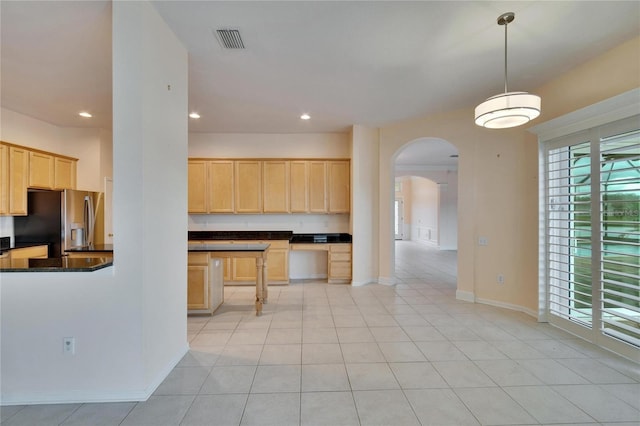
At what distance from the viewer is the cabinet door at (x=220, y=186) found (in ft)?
18.7

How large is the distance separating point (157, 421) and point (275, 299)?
8.89 feet

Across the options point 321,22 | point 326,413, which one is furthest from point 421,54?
point 326,413

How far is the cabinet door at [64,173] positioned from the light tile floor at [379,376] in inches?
146

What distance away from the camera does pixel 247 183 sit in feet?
18.9

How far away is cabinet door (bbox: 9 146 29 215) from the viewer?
4125mm

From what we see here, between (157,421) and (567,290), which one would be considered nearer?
(157,421)

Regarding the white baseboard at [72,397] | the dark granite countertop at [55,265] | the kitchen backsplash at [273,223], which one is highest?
the kitchen backsplash at [273,223]

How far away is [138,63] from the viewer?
6.70 feet

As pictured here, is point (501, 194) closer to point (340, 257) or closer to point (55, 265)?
point (340, 257)

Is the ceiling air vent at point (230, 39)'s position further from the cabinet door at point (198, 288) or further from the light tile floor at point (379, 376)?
the light tile floor at point (379, 376)

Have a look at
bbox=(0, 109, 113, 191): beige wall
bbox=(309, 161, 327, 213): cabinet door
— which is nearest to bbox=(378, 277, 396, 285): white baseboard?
bbox=(309, 161, 327, 213): cabinet door

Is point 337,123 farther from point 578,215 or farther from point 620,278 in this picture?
point 620,278

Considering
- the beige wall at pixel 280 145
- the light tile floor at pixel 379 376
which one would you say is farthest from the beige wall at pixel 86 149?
the light tile floor at pixel 379 376

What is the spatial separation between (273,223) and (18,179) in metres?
4.01
